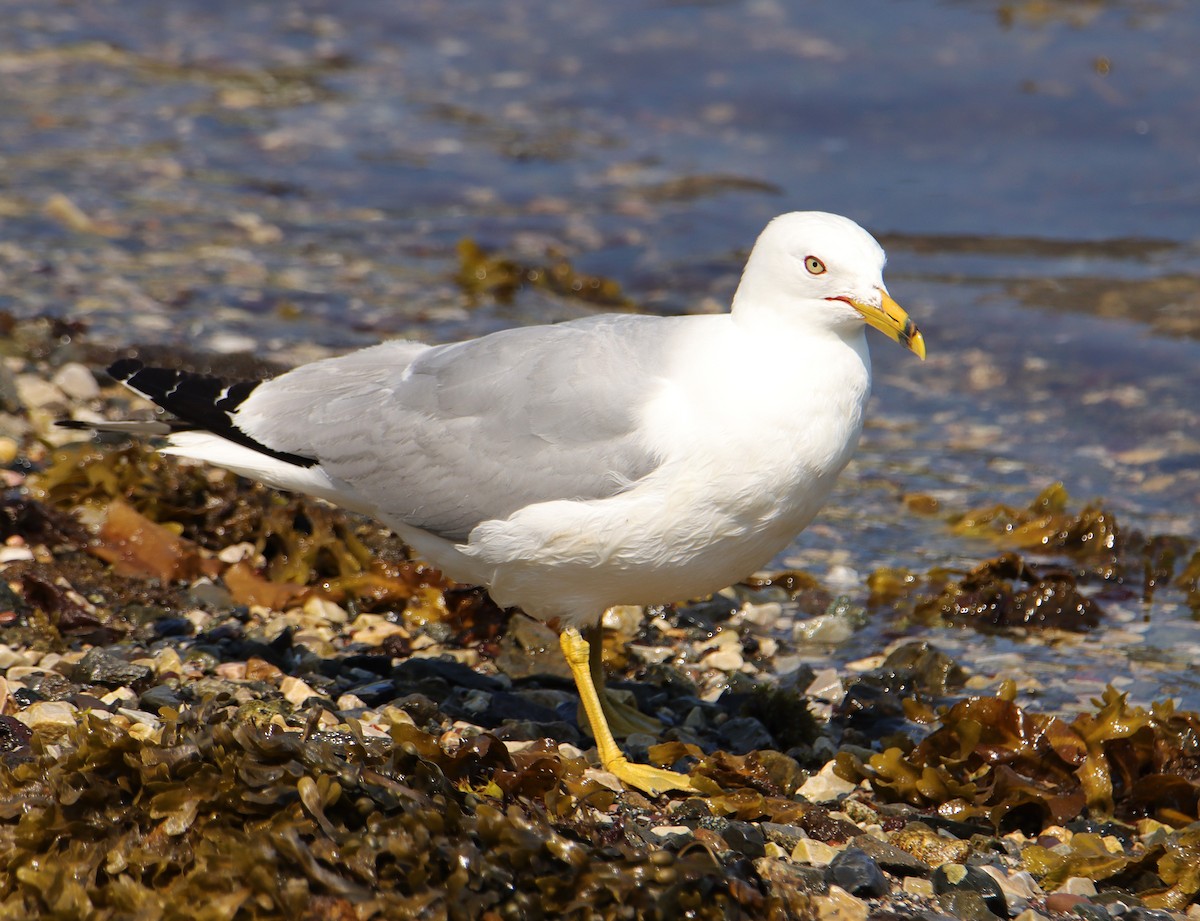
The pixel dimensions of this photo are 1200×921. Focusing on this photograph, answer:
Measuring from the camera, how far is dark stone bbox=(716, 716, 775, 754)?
4.93 m

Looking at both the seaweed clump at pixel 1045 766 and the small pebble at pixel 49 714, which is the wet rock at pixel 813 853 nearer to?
the seaweed clump at pixel 1045 766

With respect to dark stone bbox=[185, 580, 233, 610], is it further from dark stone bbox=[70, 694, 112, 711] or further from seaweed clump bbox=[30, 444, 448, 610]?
dark stone bbox=[70, 694, 112, 711]

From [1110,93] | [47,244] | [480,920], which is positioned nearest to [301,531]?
[480,920]

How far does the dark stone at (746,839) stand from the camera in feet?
12.8

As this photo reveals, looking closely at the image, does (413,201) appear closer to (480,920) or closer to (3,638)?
(3,638)

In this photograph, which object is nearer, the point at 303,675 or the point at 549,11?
→ the point at 303,675

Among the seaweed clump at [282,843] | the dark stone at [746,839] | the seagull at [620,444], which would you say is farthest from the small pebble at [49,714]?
the dark stone at [746,839]

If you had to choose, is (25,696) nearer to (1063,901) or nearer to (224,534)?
(224,534)

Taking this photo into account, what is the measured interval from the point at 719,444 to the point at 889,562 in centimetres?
255

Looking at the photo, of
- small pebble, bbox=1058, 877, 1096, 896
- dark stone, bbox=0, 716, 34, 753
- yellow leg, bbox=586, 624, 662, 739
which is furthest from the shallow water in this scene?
dark stone, bbox=0, 716, 34, 753

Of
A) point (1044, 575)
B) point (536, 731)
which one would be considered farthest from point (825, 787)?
point (1044, 575)

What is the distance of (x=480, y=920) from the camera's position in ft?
10.6

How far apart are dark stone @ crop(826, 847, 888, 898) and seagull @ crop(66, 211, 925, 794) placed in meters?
0.78

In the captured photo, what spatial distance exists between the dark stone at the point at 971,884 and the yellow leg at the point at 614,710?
1322 mm
